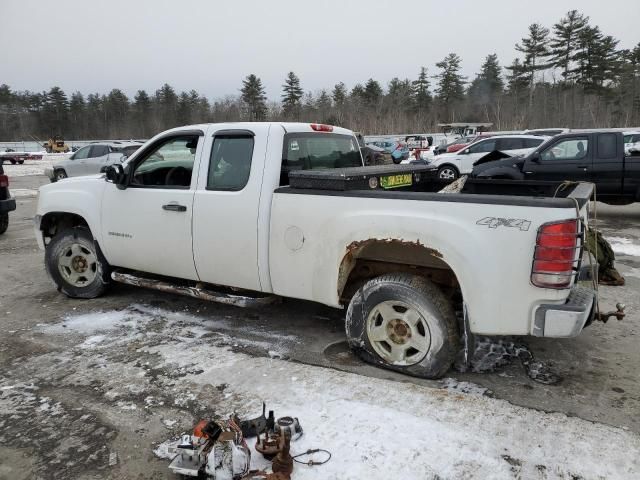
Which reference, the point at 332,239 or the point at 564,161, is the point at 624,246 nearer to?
the point at 564,161

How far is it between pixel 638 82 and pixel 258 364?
62.0 m

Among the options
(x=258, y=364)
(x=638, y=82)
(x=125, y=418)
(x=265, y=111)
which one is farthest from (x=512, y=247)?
(x=265, y=111)

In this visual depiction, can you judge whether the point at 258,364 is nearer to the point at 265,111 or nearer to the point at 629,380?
the point at 629,380

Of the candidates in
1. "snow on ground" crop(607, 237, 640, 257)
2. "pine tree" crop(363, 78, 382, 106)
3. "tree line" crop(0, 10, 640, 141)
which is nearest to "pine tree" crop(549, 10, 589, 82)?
"tree line" crop(0, 10, 640, 141)

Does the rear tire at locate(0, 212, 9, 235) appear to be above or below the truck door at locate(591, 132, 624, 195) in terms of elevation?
below

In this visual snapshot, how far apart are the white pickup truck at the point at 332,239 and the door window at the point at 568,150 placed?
7.05 m

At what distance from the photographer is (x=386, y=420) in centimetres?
300

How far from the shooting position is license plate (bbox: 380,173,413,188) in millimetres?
4181

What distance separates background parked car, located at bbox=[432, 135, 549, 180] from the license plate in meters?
12.3

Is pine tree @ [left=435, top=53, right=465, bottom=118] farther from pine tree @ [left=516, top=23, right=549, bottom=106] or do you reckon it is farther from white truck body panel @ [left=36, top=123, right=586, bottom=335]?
white truck body panel @ [left=36, top=123, right=586, bottom=335]

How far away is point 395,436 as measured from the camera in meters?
2.84

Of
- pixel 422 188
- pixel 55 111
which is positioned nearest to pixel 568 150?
pixel 422 188

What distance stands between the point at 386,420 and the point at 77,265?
4.05 meters

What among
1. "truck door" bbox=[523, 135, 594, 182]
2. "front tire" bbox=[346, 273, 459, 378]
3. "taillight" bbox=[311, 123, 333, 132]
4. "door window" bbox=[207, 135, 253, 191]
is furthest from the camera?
"truck door" bbox=[523, 135, 594, 182]
